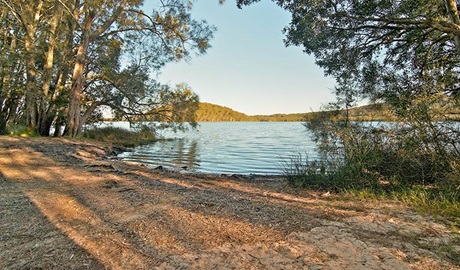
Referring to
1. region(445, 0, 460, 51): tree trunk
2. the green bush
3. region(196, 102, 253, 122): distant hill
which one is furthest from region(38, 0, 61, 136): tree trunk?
region(196, 102, 253, 122): distant hill

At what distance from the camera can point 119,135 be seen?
20281 millimetres

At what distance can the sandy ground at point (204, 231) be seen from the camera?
7.83 feet

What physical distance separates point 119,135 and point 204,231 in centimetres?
1894

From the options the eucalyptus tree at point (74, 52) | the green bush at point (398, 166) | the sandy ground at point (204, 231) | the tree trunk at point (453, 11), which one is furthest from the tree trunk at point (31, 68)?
the tree trunk at point (453, 11)

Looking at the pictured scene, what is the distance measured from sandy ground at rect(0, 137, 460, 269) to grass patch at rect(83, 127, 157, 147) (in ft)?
46.3

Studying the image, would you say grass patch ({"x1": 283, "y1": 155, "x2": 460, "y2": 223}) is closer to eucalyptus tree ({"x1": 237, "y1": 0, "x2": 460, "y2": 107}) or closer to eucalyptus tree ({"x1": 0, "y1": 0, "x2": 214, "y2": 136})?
eucalyptus tree ({"x1": 237, "y1": 0, "x2": 460, "y2": 107})

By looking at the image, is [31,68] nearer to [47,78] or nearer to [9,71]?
[47,78]

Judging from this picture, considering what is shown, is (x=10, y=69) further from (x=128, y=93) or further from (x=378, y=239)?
(x=378, y=239)

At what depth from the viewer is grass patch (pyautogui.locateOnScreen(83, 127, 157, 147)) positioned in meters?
18.4

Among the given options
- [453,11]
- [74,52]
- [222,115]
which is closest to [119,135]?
[74,52]

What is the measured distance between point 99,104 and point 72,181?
1309 centimetres

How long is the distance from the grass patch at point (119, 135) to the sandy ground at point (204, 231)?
1410 centimetres

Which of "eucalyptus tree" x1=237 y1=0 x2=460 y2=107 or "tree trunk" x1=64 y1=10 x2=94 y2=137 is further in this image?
"tree trunk" x1=64 y1=10 x2=94 y2=137

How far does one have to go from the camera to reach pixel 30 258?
232 cm
